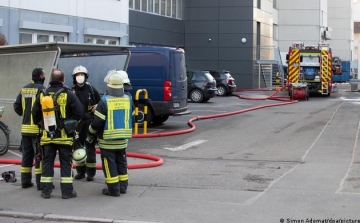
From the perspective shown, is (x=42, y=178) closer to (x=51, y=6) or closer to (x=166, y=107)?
(x=166, y=107)

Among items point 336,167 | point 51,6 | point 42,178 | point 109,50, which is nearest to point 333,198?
point 336,167

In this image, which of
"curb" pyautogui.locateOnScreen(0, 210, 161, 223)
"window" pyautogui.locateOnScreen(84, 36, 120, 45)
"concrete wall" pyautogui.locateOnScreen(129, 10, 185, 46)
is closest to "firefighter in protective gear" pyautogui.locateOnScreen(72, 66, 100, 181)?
"curb" pyautogui.locateOnScreen(0, 210, 161, 223)

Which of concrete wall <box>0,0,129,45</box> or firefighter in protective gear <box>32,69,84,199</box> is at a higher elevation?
concrete wall <box>0,0,129,45</box>

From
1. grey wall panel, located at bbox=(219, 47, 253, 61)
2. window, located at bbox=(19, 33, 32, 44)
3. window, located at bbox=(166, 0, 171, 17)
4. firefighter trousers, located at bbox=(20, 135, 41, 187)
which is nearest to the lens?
firefighter trousers, located at bbox=(20, 135, 41, 187)

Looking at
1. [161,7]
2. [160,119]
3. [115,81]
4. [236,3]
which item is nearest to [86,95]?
[115,81]

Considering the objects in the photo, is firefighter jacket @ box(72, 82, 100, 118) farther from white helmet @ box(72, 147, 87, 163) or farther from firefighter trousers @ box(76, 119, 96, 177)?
white helmet @ box(72, 147, 87, 163)

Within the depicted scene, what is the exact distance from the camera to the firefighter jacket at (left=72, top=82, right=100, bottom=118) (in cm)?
935

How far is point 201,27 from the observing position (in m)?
40.4

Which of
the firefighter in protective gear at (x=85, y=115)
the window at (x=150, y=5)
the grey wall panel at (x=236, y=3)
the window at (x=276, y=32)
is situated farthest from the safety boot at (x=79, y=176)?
the window at (x=276, y=32)

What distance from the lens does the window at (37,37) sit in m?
21.5

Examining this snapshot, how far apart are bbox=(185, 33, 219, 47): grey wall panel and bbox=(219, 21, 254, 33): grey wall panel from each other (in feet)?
2.35

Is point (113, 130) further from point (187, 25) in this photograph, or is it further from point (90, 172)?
point (187, 25)

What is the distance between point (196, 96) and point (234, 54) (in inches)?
525

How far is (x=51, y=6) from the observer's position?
22.5 m
